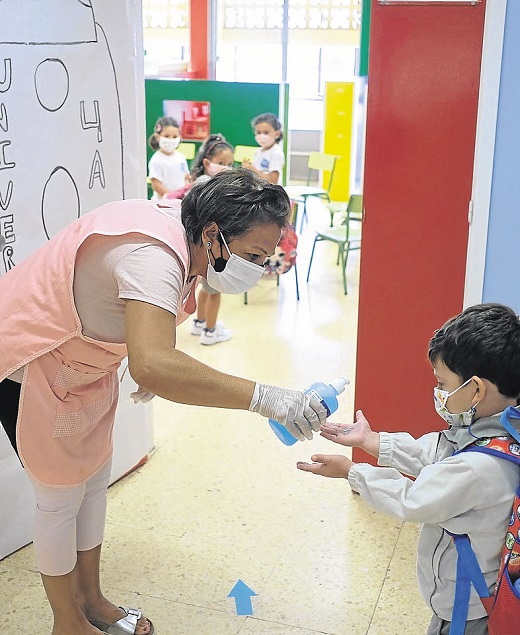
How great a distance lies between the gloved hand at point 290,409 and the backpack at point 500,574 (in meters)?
0.35

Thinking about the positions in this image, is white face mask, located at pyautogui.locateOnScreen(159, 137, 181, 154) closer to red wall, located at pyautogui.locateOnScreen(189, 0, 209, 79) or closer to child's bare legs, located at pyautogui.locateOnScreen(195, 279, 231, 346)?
child's bare legs, located at pyautogui.locateOnScreen(195, 279, 231, 346)

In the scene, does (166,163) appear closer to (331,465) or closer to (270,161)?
(270,161)

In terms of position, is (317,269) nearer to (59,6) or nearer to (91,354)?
(59,6)

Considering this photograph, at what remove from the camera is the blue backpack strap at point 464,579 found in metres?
1.60

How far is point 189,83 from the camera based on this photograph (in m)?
8.29

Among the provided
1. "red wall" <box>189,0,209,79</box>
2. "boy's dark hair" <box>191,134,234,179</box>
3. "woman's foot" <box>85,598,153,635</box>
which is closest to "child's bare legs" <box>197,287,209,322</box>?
"boy's dark hair" <box>191,134,234,179</box>

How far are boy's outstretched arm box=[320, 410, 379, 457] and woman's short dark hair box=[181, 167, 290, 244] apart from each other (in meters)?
0.48

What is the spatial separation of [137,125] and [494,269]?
141 centimetres

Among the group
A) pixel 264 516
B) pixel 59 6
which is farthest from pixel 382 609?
pixel 59 6

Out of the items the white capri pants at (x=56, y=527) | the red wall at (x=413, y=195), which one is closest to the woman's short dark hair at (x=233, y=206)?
the white capri pants at (x=56, y=527)

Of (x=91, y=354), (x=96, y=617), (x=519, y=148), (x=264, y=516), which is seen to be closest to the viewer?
(x=91, y=354)

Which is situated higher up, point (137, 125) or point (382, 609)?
point (137, 125)

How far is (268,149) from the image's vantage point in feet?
20.5

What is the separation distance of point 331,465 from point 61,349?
2.33ft
